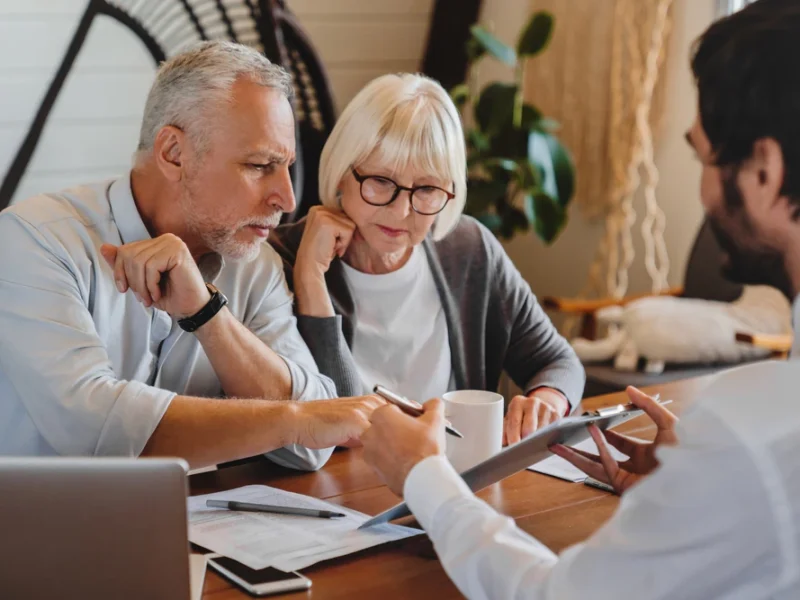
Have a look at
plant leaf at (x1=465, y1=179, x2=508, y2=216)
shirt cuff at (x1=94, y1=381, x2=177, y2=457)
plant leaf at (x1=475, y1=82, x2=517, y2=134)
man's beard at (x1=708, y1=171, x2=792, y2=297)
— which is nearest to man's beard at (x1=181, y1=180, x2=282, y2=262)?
shirt cuff at (x1=94, y1=381, x2=177, y2=457)

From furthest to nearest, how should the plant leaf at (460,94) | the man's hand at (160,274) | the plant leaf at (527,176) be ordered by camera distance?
the plant leaf at (460,94)
the plant leaf at (527,176)
the man's hand at (160,274)

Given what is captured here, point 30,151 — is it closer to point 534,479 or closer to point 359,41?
point 359,41

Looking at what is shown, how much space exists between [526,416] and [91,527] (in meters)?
0.94

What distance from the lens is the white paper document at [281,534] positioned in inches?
43.6

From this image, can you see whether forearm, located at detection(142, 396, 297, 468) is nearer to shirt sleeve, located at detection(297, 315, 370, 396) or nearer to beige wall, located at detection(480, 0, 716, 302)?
shirt sleeve, located at detection(297, 315, 370, 396)

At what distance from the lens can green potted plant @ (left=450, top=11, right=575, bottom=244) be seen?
3.68m

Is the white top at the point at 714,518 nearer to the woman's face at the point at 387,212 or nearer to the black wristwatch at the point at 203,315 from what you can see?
the black wristwatch at the point at 203,315

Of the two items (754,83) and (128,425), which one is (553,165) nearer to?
(128,425)

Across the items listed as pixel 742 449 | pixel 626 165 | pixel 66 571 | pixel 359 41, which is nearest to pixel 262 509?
pixel 66 571

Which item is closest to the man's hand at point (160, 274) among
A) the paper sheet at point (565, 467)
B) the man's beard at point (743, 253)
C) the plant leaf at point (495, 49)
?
the paper sheet at point (565, 467)

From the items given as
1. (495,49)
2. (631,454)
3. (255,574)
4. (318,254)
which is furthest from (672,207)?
(255,574)

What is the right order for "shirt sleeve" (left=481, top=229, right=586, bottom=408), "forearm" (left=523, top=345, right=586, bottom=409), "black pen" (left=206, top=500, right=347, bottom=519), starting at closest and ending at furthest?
"black pen" (left=206, top=500, right=347, bottom=519)
"forearm" (left=523, top=345, right=586, bottom=409)
"shirt sleeve" (left=481, top=229, right=586, bottom=408)

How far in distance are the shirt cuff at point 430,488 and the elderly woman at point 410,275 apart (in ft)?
2.24

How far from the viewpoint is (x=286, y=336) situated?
1727 millimetres
